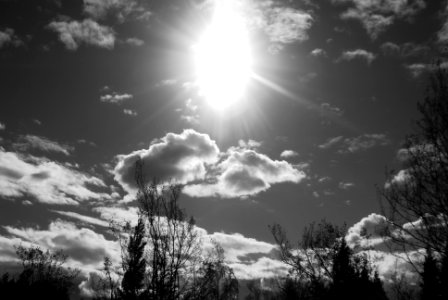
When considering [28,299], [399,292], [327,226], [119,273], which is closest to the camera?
[399,292]

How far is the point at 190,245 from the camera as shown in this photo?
15797 millimetres

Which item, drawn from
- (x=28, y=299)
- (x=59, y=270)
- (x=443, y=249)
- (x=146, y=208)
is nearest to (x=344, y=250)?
(x=146, y=208)

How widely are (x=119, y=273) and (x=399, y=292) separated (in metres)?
19.0

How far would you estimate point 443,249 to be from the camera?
8.71m

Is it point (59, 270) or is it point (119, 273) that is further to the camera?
point (59, 270)

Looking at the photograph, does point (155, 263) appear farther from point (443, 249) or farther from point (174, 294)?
point (443, 249)

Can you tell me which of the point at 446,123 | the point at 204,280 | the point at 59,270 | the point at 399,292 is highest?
the point at 59,270

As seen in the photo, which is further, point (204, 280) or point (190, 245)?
point (204, 280)

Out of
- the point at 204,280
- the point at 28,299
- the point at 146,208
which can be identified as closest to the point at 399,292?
the point at 204,280

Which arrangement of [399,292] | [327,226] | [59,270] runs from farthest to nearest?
[59,270] < [327,226] < [399,292]

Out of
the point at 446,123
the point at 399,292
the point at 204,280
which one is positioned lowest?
the point at 399,292

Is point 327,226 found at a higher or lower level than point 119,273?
higher

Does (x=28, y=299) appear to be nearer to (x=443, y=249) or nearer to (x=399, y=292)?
(x=399, y=292)

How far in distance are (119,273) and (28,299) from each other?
564 inches
